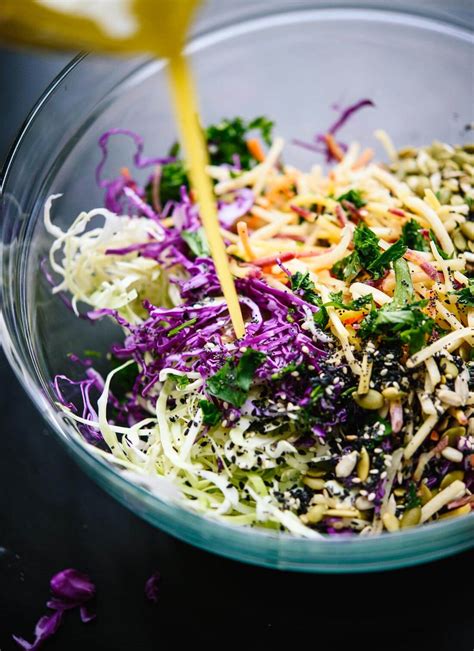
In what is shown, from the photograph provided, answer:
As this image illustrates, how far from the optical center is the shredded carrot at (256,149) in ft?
8.17

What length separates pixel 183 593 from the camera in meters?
2.03

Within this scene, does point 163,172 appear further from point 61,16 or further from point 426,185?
point 61,16

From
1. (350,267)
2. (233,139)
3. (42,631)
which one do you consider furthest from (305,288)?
(42,631)

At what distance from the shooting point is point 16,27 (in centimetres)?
147

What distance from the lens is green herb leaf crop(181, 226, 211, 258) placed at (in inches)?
84.8

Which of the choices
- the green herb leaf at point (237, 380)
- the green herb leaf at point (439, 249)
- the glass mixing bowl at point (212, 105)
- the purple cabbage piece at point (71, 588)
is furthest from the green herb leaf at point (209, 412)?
the green herb leaf at point (439, 249)

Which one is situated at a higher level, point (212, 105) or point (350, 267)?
point (212, 105)

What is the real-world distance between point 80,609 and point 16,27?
1.53 metres

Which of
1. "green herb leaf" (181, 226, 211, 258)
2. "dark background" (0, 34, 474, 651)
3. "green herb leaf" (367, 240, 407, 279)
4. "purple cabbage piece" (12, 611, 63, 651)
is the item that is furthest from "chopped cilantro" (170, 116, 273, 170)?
"purple cabbage piece" (12, 611, 63, 651)

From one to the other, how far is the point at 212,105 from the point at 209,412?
136 cm

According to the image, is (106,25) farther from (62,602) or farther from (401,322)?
(62,602)

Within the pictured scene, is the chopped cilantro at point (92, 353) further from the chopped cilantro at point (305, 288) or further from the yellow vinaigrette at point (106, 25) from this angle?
the yellow vinaigrette at point (106, 25)

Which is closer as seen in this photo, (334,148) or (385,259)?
(385,259)

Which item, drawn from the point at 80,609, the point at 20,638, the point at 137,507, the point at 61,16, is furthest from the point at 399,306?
the point at 20,638
